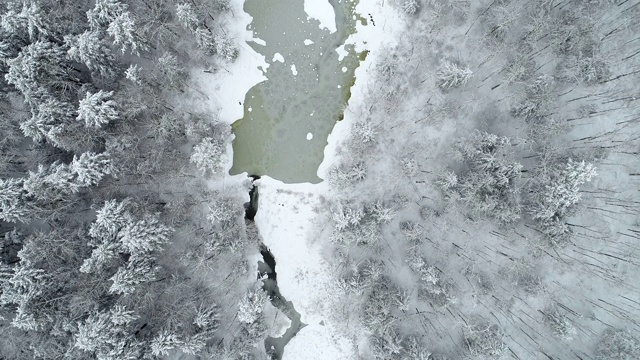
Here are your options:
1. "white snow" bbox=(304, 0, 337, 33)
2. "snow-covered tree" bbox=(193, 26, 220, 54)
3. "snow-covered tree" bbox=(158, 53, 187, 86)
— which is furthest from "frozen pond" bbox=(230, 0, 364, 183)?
"snow-covered tree" bbox=(158, 53, 187, 86)

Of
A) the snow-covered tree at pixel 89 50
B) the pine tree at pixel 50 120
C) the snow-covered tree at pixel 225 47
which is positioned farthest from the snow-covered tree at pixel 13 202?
the snow-covered tree at pixel 225 47

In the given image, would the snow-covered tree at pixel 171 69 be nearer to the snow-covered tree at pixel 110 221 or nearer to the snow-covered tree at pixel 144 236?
the snow-covered tree at pixel 110 221

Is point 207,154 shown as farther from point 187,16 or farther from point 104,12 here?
point 104,12

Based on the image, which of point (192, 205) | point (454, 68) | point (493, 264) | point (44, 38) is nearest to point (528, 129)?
point (454, 68)

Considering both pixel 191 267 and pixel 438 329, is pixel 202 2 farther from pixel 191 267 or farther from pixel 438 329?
pixel 438 329

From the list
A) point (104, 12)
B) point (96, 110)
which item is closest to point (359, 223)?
point (96, 110)

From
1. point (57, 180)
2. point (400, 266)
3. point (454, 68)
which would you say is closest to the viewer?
point (57, 180)
